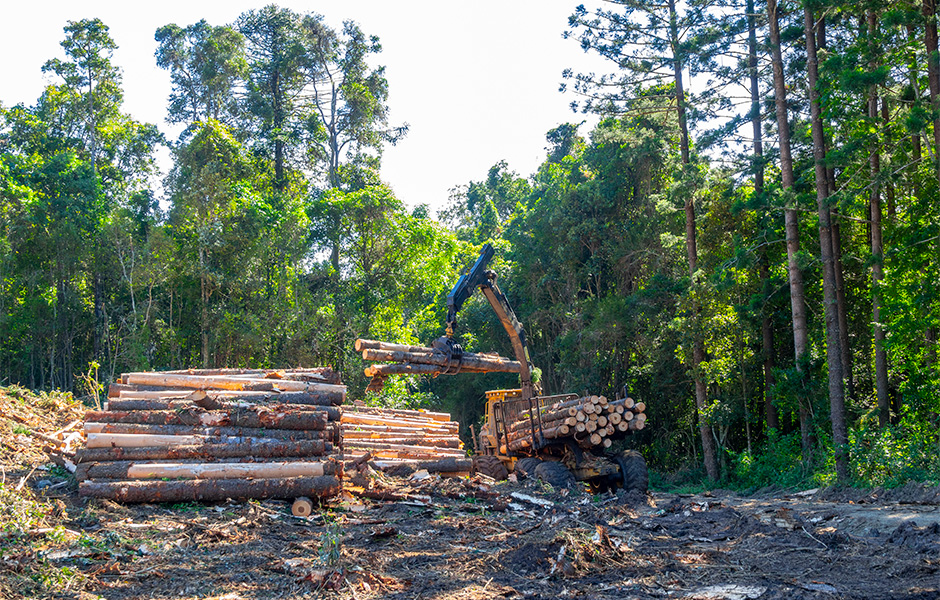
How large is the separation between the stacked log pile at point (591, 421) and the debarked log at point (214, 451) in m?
5.59

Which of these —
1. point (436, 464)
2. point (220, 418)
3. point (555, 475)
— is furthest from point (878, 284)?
point (220, 418)

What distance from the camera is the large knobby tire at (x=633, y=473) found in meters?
14.9

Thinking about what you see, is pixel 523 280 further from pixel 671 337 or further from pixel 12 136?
pixel 12 136

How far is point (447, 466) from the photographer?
14633 millimetres

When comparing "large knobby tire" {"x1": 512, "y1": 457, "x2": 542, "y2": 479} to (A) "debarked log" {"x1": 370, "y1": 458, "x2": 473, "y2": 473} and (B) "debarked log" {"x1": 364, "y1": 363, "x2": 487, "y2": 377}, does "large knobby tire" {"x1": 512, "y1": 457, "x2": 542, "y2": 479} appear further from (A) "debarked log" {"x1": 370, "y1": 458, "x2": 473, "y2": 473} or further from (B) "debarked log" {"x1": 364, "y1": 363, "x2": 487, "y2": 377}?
(B) "debarked log" {"x1": 364, "y1": 363, "x2": 487, "y2": 377}

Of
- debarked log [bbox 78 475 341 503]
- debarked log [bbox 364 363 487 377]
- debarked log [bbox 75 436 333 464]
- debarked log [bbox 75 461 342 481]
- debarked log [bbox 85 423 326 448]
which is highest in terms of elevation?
debarked log [bbox 364 363 487 377]

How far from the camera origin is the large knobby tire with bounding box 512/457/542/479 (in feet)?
50.1

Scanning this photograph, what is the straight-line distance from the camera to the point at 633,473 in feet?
49.3

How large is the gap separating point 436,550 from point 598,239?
71.8 ft

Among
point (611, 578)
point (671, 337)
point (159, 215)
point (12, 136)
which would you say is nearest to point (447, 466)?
point (611, 578)

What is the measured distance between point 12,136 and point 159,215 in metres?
8.32

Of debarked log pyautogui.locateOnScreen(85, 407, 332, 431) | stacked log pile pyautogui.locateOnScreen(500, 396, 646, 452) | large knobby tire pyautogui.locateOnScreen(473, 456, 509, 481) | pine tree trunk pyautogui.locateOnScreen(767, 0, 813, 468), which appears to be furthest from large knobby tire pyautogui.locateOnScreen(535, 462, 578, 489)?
pine tree trunk pyautogui.locateOnScreen(767, 0, 813, 468)

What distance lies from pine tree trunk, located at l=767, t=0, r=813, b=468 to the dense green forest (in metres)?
0.09

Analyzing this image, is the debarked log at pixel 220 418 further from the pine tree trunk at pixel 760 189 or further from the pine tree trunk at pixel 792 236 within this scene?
the pine tree trunk at pixel 760 189
